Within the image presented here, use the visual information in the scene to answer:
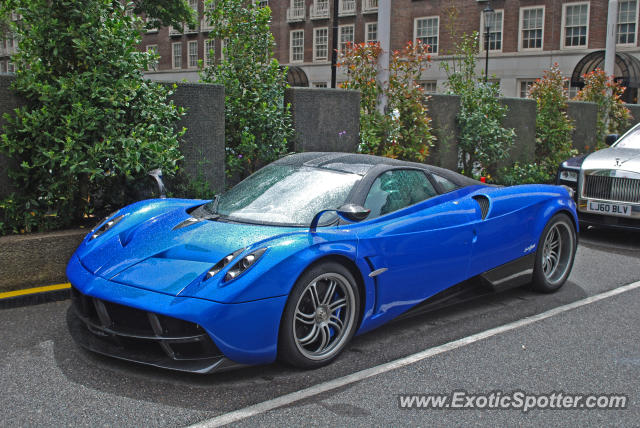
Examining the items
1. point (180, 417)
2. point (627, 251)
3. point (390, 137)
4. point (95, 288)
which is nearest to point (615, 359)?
point (180, 417)

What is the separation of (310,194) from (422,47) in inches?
260

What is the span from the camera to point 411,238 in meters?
4.51

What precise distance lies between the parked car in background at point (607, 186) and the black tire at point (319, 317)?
5.51 metres

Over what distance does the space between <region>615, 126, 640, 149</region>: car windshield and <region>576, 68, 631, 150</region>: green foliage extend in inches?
248

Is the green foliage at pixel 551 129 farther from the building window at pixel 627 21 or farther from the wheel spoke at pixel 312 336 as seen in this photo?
the building window at pixel 627 21

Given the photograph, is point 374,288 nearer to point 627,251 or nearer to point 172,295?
point 172,295

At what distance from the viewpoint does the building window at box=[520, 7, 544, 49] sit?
33.4m

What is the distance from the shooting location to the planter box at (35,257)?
5.50 meters

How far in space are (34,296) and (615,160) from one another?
721 centimetres

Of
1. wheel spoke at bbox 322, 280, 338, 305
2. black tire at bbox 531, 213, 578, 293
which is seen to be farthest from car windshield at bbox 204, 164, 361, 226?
black tire at bbox 531, 213, 578, 293

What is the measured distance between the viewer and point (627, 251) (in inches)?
319

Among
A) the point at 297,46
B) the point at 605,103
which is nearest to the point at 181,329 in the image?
the point at 605,103

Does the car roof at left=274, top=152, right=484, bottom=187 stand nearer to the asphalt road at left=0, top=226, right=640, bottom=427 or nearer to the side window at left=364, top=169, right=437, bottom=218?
the side window at left=364, top=169, right=437, bottom=218

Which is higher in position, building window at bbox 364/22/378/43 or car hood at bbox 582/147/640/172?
building window at bbox 364/22/378/43
